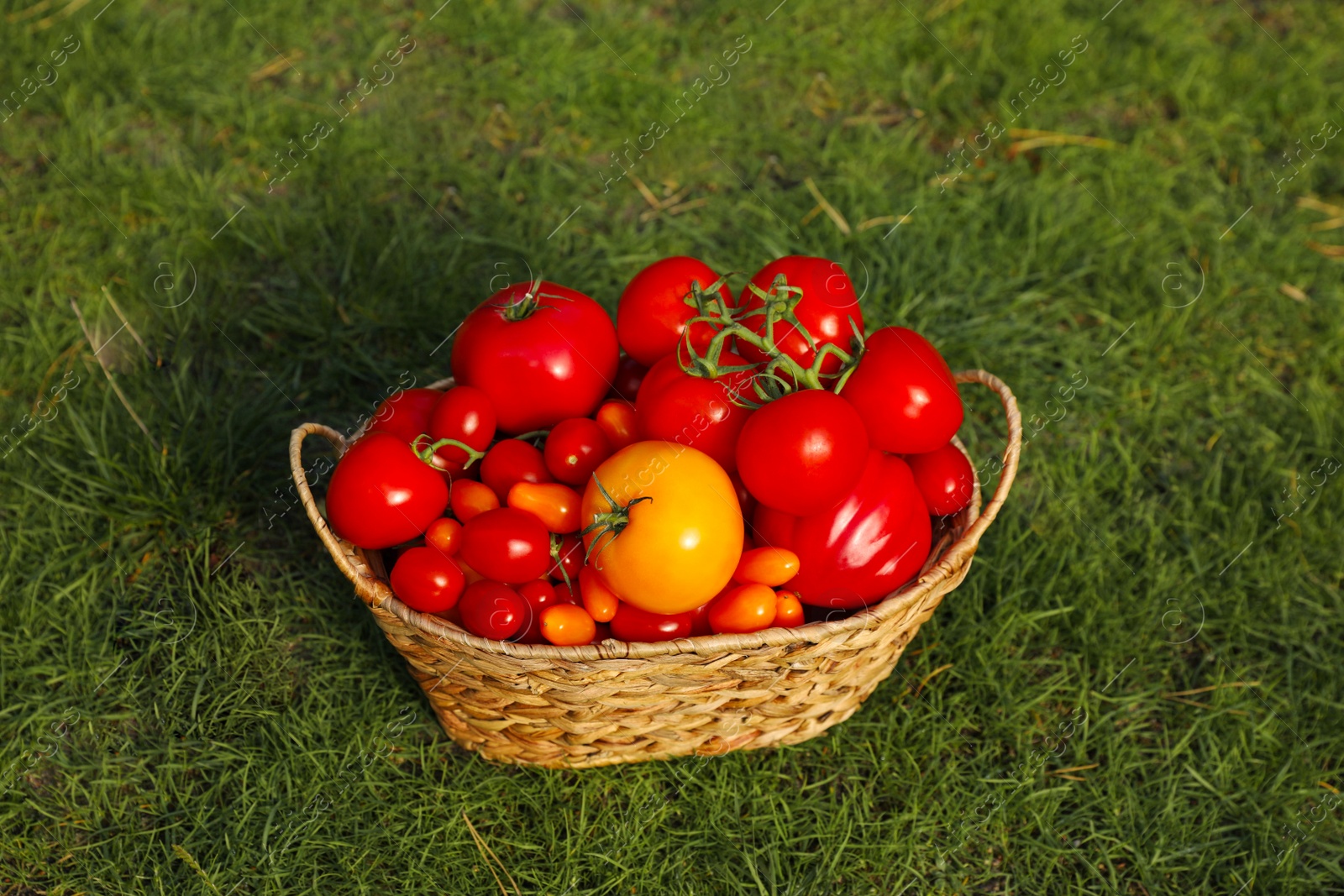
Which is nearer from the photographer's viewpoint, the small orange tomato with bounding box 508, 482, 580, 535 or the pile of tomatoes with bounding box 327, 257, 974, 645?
the pile of tomatoes with bounding box 327, 257, 974, 645

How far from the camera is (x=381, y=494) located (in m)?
2.01

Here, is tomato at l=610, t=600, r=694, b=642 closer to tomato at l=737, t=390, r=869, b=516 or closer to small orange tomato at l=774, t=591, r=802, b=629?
small orange tomato at l=774, t=591, r=802, b=629

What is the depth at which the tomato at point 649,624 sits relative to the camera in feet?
6.70

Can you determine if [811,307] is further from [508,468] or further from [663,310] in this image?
[508,468]

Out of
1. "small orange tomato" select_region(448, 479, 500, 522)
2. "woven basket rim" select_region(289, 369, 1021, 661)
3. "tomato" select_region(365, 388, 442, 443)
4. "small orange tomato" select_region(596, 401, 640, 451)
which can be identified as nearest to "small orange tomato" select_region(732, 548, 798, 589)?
"woven basket rim" select_region(289, 369, 1021, 661)

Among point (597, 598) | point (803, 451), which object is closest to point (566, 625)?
point (597, 598)

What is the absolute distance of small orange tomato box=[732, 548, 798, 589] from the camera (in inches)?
80.5

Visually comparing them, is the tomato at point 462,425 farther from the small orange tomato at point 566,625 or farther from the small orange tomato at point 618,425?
the small orange tomato at point 566,625

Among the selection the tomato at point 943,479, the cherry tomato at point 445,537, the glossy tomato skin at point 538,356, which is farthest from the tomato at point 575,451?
the tomato at point 943,479

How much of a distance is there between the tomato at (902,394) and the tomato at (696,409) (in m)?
0.22

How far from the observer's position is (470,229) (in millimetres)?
3348

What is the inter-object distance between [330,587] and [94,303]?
48.4 inches

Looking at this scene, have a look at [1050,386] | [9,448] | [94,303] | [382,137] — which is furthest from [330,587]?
[1050,386]

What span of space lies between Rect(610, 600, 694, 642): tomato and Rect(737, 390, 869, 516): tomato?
0.95 feet
